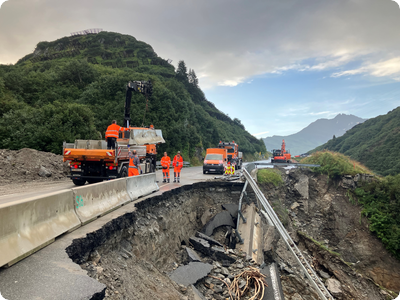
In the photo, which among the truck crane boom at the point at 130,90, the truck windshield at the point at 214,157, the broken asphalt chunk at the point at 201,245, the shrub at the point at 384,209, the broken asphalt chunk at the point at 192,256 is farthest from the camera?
the truck windshield at the point at 214,157

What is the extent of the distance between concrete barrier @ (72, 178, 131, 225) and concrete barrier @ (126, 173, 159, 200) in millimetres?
325

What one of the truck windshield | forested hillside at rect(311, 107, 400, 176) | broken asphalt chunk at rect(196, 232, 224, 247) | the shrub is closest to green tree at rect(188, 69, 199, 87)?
forested hillside at rect(311, 107, 400, 176)

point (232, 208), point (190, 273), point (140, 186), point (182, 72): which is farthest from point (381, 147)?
point (182, 72)

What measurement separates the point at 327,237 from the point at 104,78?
33969mm

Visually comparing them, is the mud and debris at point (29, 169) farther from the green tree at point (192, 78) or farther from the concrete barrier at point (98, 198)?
the green tree at point (192, 78)

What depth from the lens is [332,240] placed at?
16906mm

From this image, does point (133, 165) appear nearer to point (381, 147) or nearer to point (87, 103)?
point (87, 103)

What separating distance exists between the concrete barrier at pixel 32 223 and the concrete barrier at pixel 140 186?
9.97 feet

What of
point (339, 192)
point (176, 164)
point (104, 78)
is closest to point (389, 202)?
point (339, 192)

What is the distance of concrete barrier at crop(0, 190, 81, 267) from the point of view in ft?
9.95

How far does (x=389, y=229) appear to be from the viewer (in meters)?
14.4

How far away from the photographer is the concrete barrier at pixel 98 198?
4863mm

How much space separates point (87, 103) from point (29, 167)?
71.8ft

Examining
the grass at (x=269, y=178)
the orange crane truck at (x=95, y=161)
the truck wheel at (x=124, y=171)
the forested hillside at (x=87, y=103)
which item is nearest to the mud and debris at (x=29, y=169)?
the orange crane truck at (x=95, y=161)
